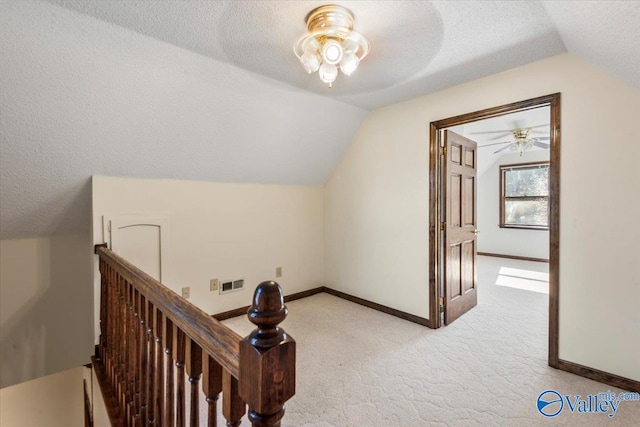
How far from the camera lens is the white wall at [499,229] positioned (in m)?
5.82

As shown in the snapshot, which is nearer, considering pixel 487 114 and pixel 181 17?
pixel 181 17

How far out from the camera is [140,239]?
8.68 ft

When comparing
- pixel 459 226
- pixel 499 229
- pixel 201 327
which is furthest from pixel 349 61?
pixel 499 229

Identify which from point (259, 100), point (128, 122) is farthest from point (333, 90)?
point (128, 122)

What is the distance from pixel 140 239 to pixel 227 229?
32.2 inches

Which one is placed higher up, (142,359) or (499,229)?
(499,229)

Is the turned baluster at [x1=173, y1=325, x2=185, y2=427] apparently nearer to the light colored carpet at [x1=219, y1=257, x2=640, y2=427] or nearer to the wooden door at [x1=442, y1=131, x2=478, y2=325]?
the light colored carpet at [x1=219, y1=257, x2=640, y2=427]

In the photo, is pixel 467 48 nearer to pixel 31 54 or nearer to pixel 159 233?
pixel 31 54

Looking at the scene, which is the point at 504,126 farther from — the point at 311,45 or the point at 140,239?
the point at 140,239

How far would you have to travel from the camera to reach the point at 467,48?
2.02 m

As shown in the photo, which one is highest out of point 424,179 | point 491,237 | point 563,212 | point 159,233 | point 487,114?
point 487,114

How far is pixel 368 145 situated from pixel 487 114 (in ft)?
4.16

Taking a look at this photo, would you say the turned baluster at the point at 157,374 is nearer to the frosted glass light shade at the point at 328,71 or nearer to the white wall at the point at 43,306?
the frosted glass light shade at the point at 328,71

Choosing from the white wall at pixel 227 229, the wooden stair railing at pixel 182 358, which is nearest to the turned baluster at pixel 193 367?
the wooden stair railing at pixel 182 358
